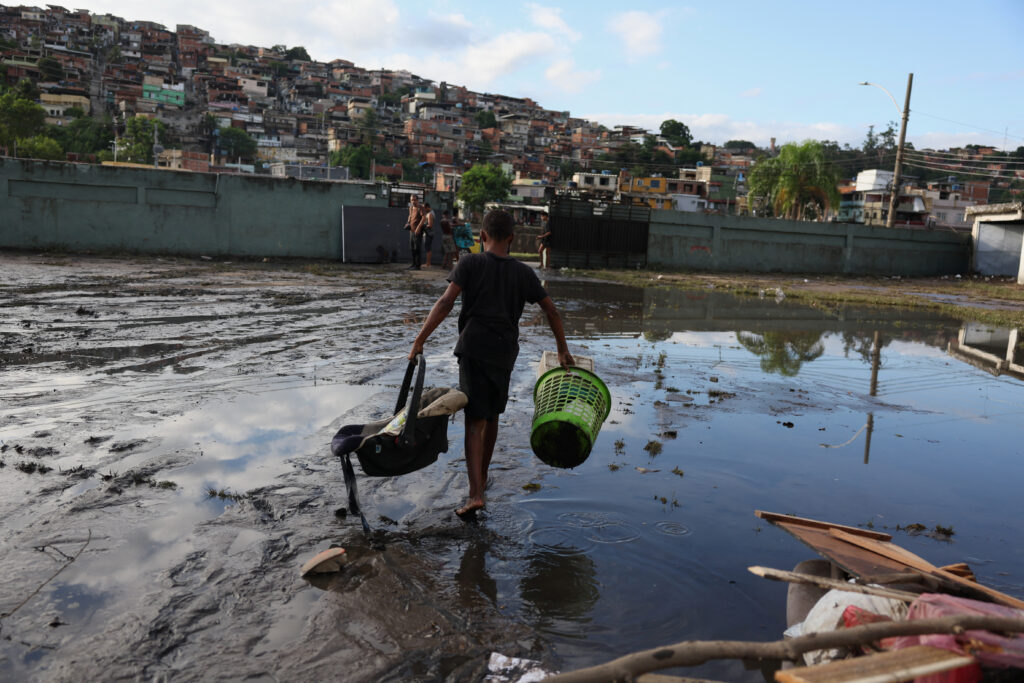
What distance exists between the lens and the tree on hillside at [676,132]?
566 ft

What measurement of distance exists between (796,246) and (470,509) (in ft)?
97.9

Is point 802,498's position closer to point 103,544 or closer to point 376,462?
point 376,462

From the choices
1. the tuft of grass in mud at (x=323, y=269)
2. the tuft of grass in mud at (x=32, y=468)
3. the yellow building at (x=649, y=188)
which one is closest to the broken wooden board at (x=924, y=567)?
the tuft of grass in mud at (x=32, y=468)

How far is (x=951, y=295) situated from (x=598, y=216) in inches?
469

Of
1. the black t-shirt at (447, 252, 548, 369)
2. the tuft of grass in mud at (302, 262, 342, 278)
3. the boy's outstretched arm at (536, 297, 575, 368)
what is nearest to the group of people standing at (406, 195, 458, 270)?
the tuft of grass in mud at (302, 262, 342, 278)

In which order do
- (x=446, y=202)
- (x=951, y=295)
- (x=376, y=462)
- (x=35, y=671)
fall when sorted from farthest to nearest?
(x=446, y=202) → (x=951, y=295) → (x=376, y=462) → (x=35, y=671)

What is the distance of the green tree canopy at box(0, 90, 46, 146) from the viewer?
7812 cm

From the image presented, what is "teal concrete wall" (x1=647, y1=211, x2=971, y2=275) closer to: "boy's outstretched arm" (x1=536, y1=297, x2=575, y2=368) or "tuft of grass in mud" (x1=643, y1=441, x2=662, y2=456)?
"tuft of grass in mud" (x1=643, y1=441, x2=662, y2=456)

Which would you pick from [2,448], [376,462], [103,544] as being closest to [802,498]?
[376,462]

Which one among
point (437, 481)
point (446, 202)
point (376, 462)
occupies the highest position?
point (446, 202)

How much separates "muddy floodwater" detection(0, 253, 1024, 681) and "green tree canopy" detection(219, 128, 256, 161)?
143 metres

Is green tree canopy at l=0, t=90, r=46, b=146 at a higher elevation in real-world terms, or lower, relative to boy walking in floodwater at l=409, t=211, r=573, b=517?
higher

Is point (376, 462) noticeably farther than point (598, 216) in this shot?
No

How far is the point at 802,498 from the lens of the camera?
5035mm
